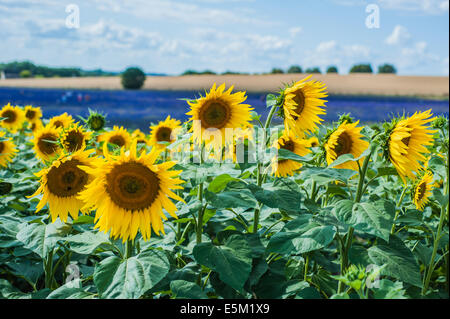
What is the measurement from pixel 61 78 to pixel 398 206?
88.7 ft

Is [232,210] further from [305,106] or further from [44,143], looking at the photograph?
[44,143]

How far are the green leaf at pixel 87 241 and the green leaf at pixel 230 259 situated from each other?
47cm

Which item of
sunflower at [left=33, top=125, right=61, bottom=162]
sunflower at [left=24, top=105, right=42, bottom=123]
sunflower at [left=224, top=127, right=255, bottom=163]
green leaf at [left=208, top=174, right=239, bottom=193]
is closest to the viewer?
green leaf at [left=208, top=174, right=239, bottom=193]

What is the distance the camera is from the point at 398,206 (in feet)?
8.34

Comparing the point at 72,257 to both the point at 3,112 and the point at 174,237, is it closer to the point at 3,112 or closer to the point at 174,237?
the point at 174,237

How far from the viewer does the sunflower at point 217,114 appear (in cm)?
205

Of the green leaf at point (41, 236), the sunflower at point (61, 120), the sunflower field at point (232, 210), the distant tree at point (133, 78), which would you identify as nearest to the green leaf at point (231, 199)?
the sunflower field at point (232, 210)

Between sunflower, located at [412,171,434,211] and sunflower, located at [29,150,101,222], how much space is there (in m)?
1.75

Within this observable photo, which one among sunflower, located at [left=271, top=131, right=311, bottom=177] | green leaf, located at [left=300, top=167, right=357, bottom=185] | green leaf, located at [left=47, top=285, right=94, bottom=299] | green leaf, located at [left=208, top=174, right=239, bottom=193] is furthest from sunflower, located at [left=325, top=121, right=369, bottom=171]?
green leaf, located at [left=47, top=285, right=94, bottom=299]

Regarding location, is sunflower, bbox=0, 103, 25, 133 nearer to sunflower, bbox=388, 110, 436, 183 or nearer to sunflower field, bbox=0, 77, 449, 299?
sunflower field, bbox=0, 77, 449, 299

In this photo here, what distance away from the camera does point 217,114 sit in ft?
6.85

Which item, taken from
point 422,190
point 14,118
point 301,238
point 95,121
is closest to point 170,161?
point 301,238

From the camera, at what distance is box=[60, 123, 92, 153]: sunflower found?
8.30 feet

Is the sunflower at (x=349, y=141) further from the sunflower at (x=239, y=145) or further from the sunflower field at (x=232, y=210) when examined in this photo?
the sunflower at (x=239, y=145)
